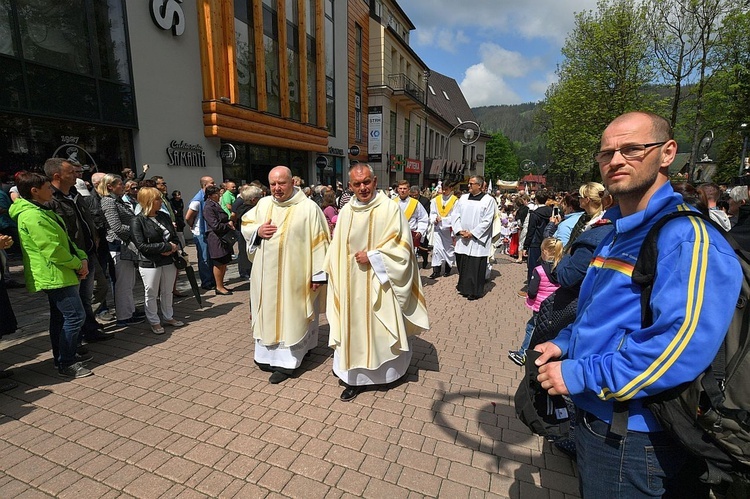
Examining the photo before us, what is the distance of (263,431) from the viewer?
2.95 m

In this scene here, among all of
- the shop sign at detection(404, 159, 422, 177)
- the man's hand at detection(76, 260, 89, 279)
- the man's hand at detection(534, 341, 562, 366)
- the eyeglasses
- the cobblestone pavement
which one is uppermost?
the shop sign at detection(404, 159, 422, 177)

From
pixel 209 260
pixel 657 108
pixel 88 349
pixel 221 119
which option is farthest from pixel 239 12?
pixel 657 108

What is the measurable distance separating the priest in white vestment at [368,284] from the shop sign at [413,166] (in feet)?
86.6

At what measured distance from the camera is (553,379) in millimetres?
1406

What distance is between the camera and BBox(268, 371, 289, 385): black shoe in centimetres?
370

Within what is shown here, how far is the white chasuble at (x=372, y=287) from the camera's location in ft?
11.2

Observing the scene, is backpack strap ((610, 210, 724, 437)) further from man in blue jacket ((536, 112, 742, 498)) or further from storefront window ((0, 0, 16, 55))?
storefront window ((0, 0, 16, 55))

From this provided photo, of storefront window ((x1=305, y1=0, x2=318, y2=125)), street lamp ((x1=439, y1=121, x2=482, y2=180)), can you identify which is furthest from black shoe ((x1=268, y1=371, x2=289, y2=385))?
storefront window ((x1=305, y1=0, x2=318, y2=125))

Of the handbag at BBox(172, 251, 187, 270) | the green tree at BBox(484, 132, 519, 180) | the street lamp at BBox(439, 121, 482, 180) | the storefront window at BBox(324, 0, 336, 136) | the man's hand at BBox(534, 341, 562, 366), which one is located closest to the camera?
the man's hand at BBox(534, 341, 562, 366)

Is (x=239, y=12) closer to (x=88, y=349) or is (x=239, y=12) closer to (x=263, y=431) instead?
(x=88, y=349)

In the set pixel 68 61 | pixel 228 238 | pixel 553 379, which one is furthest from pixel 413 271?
pixel 68 61

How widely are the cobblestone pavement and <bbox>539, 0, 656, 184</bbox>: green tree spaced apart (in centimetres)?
2325

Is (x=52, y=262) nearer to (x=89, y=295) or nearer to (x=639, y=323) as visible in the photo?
(x=89, y=295)

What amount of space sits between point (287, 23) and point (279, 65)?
81.9 inches
